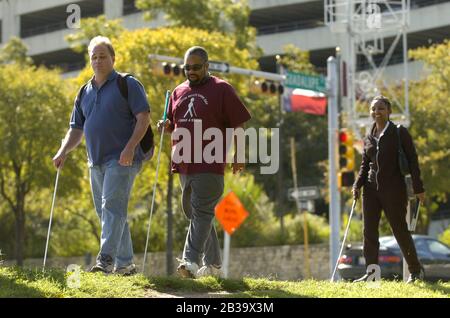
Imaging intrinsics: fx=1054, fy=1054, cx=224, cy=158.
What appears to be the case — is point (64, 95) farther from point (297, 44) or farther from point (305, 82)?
point (297, 44)

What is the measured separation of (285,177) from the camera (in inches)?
1961

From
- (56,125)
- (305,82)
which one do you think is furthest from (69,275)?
(56,125)

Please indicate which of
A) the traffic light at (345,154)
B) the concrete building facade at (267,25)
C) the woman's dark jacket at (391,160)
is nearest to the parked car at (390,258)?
the traffic light at (345,154)

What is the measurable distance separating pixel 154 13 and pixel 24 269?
3168cm

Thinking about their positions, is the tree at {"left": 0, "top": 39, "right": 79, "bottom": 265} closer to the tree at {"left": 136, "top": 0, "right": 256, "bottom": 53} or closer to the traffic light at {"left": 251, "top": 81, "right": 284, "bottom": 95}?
the tree at {"left": 136, "top": 0, "right": 256, "bottom": 53}

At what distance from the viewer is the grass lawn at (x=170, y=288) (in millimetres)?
7266

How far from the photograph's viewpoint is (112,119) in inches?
355

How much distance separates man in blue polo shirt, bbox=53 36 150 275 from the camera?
8.84 metres

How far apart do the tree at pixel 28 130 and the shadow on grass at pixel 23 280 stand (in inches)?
945

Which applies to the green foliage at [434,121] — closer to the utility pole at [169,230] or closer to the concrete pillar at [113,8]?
the utility pole at [169,230]

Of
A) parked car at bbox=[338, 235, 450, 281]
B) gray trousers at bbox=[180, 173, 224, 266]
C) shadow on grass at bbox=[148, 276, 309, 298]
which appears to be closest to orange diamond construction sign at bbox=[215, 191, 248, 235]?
parked car at bbox=[338, 235, 450, 281]

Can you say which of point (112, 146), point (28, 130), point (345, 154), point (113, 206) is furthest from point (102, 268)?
point (28, 130)

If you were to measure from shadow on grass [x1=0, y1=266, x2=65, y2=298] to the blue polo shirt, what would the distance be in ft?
3.99

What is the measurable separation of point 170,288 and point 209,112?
63.5 inches
